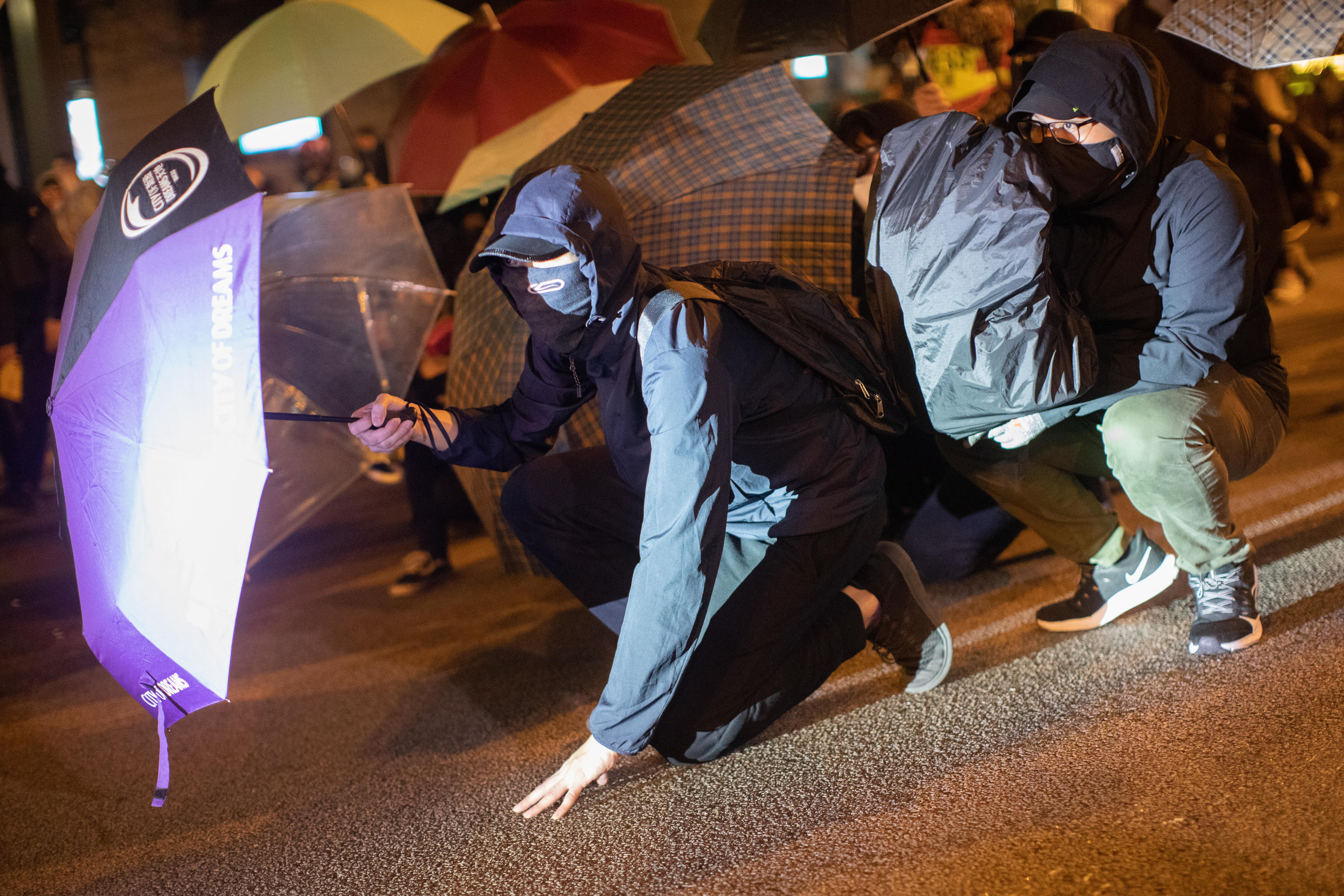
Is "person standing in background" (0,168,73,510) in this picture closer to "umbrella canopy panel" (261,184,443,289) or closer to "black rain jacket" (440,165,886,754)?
"umbrella canopy panel" (261,184,443,289)

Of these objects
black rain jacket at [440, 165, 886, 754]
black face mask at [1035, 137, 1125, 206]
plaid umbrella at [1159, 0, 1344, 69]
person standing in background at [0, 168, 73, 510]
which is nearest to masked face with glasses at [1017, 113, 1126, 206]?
black face mask at [1035, 137, 1125, 206]

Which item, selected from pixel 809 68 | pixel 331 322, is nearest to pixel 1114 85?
pixel 331 322

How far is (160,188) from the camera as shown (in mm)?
1849

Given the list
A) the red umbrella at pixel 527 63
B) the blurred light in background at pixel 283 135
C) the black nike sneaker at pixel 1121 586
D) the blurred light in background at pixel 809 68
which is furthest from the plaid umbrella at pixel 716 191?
the blurred light in background at pixel 809 68

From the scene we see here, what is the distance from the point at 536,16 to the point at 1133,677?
4.26 metres

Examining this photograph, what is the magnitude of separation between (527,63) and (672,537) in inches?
151

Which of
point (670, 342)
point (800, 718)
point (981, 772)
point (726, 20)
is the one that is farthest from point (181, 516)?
point (726, 20)

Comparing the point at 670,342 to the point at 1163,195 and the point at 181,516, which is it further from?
the point at 1163,195

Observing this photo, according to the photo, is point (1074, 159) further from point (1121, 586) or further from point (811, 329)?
point (1121, 586)

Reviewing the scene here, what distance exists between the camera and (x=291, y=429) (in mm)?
3570

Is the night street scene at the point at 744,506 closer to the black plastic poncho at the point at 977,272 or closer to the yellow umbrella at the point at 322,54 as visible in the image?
the black plastic poncho at the point at 977,272

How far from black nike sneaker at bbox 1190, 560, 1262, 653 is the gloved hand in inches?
21.1

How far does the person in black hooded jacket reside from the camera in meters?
2.24

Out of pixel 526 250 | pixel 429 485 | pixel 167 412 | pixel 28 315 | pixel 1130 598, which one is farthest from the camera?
pixel 28 315
